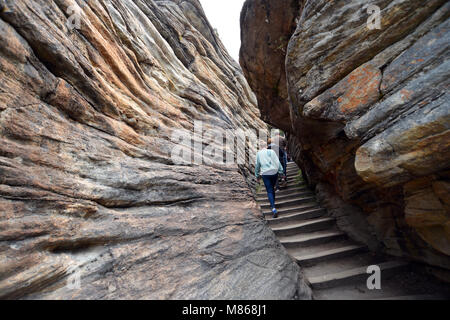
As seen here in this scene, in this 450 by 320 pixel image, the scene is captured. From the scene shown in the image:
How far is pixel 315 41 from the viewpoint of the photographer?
397 centimetres

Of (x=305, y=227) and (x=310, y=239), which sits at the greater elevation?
(x=305, y=227)

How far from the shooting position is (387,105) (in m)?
2.98

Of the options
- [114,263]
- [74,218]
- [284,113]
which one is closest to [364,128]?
[114,263]

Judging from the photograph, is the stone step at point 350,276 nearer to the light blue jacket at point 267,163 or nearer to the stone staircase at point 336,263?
the stone staircase at point 336,263

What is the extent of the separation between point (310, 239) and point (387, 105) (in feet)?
12.4

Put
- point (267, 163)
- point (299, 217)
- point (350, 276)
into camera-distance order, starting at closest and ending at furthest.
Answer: point (350, 276)
point (299, 217)
point (267, 163)

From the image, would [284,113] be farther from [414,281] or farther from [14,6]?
[14,6]

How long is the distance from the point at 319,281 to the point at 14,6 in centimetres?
707

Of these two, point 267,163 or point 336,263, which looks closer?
point 336,263

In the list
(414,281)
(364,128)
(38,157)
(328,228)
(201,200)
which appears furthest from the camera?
(328,228)

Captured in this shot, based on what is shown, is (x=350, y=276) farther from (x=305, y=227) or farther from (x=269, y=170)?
(x=269, y=170)

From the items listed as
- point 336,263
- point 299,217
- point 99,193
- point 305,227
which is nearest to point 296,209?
point 299,217

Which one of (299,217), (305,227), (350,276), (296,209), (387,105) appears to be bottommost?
(350,276)
